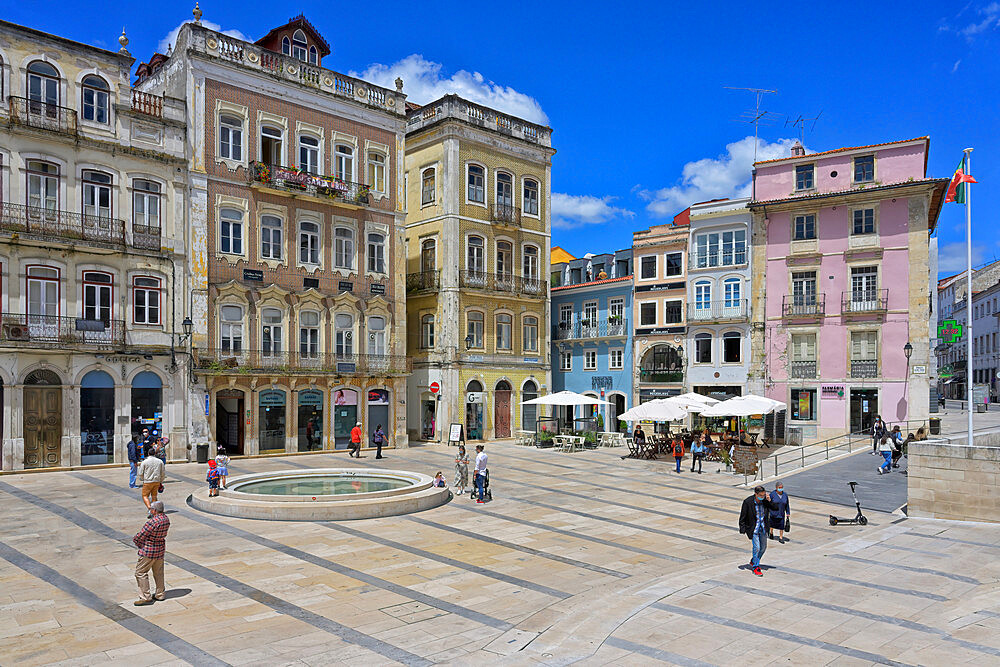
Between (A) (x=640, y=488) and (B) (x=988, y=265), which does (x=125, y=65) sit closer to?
(A) (x=640, y=488)

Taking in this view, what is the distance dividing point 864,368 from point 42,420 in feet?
122

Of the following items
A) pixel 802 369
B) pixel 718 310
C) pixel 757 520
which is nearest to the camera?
pixel 757 520

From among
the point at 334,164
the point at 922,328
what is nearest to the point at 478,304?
the point at 334,164

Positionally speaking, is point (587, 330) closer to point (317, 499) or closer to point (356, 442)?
point (356, 442)

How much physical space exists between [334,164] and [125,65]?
9570mm

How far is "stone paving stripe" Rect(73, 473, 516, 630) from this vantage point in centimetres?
1091

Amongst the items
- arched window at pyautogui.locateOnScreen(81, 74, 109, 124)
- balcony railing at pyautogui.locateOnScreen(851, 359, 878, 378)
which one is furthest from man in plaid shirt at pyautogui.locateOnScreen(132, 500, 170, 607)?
balcony railing at pyautogui.locateOnScreen(851, 359, 878, 378)

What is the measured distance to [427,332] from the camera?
40.3m

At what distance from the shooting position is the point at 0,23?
25250 millimetres

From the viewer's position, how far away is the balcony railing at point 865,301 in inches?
1505

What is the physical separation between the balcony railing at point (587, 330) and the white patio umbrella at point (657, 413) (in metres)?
16.2

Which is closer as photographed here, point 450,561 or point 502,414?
point 450,561

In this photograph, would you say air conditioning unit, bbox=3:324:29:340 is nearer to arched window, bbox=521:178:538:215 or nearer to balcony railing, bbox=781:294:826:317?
arched window, bbox=521:178:538:215

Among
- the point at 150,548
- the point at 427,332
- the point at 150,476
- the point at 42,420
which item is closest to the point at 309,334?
the point at 427,332
